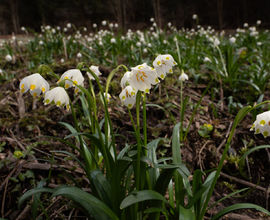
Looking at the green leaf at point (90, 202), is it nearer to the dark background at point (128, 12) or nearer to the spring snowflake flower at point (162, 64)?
the spring snowflake flower at point (162, 64)

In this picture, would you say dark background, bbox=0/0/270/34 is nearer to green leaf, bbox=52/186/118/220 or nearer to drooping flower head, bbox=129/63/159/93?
drooping flower head, bbox=129/63/159/93

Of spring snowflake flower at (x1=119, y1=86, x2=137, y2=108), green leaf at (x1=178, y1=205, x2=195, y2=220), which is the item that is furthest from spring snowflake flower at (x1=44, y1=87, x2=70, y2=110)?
green leaf at (x1=178, y1=205, x2=195, y2=220)

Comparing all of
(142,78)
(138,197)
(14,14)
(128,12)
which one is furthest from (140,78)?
(14,14)

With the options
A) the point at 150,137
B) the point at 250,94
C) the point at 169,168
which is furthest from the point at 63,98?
the point at 250,94

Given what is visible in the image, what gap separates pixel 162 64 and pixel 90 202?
744 mm

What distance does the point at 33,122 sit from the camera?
2266 mm

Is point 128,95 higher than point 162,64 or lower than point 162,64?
lower

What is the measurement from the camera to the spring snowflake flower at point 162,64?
3.95 ft

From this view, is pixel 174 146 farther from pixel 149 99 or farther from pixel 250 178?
pixel 149 99

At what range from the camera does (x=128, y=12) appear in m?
13.6

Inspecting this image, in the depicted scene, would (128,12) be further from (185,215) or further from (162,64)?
(185,215)


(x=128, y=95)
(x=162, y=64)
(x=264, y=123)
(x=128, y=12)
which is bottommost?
(x=264, y=123)

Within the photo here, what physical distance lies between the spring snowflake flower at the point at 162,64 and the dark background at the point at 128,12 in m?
12.7

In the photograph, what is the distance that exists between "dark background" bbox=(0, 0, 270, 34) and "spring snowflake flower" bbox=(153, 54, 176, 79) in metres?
12.7
